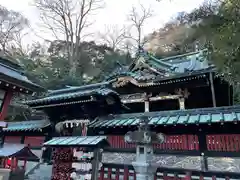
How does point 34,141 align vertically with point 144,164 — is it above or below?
above

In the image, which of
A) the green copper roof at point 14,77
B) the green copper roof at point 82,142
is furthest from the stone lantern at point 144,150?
the green copper roof at point 14,77

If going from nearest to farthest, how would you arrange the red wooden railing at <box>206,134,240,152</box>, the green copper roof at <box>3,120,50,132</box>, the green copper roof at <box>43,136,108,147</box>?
the green copper roof at <box>43,136,108,147</box> → the red wooden railing at <box>206,134,240,152</box> → the green copper roof at <box>3,120,50,132</box>

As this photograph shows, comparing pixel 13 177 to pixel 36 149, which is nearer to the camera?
pixel 13 177

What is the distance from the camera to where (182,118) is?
832cm

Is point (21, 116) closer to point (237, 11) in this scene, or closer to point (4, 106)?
point (4, 106)

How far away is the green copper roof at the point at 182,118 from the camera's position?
24.7ft

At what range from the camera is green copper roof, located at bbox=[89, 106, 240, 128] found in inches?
296

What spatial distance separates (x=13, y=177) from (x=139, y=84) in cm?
908

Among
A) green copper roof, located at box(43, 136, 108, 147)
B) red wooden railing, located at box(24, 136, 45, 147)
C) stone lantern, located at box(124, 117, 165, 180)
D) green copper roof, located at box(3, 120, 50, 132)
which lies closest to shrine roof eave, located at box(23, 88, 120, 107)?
green copper roof, located at box(3, 120, 50, 132)

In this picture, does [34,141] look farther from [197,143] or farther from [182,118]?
[197,143]

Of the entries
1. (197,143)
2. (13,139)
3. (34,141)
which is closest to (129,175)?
(197,143)

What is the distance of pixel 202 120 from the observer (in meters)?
7.63

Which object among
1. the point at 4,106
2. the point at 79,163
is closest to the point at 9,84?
the point at 4,106

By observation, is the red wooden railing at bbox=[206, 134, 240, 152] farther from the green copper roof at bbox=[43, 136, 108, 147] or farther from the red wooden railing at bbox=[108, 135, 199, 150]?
the green copper roof at bbox=[43, 136, 108, 147]
